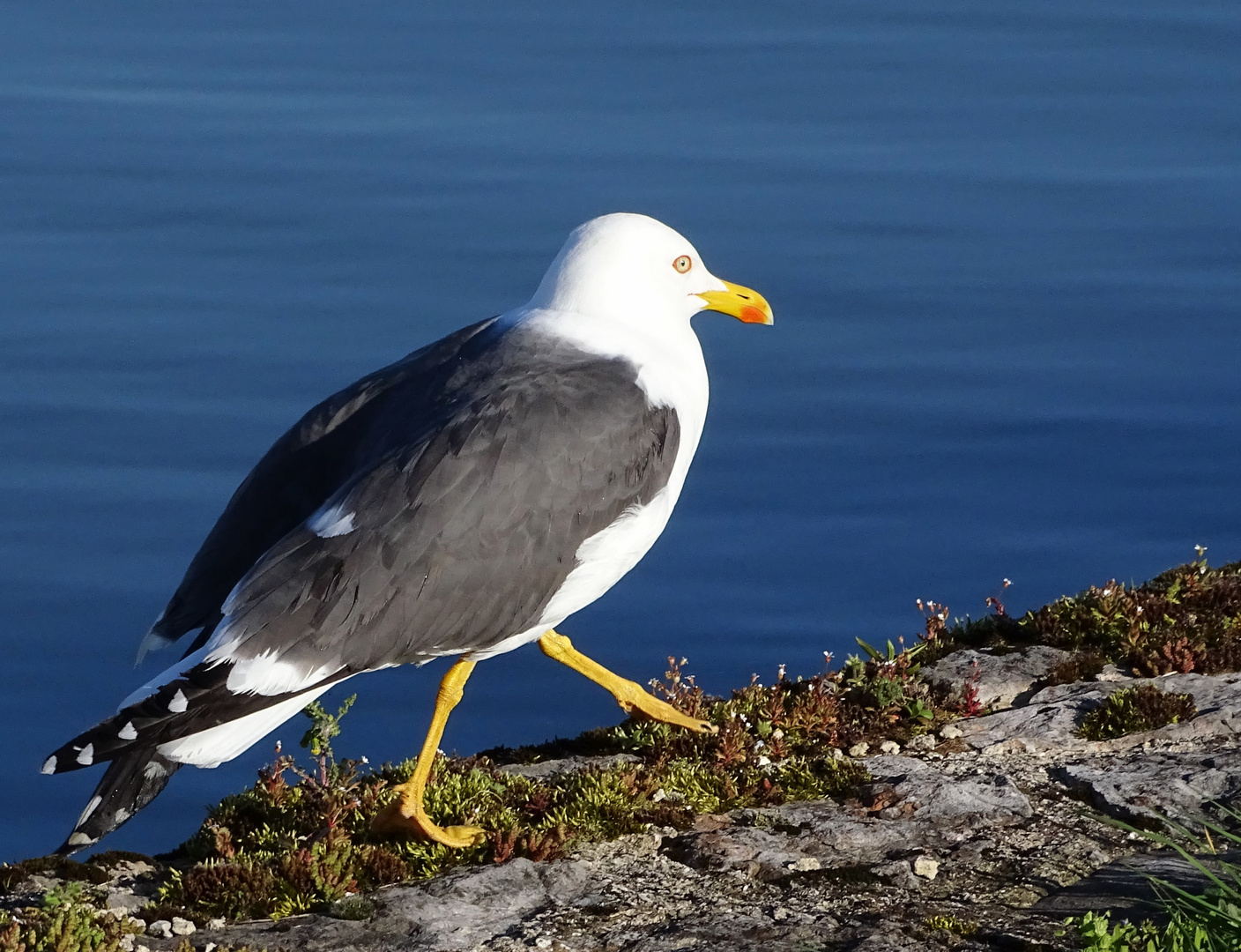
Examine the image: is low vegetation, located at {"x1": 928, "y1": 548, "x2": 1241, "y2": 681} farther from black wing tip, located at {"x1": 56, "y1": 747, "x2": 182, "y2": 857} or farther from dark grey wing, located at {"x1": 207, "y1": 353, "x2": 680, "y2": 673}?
black wing tip, located at {"x1": 56, "y1": 747, "x2": 182, "y2": 857}

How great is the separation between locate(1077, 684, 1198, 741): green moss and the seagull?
1.51 m

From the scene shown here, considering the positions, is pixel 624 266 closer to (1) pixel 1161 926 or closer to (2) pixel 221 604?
(2) pixel 221 604

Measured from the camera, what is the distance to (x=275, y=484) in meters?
6.30

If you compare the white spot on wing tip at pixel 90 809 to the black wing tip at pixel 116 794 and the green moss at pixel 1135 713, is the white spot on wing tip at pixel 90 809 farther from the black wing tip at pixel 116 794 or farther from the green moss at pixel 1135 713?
the green moss at pixel 1135 713

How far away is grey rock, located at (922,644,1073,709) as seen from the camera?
691 centimetres

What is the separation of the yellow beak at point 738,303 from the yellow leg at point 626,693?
63.0 inches

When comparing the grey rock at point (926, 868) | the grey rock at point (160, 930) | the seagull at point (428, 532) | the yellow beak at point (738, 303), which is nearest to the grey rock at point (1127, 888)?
the grey rock at point (926, 868)

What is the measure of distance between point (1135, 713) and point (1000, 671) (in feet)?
2.35

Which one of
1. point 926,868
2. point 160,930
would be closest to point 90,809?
point 160,930

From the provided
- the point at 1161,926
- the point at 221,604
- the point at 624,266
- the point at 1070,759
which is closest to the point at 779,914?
the point at 1161,926

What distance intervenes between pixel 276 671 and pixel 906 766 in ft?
7.61

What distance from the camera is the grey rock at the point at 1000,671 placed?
6.91 metres

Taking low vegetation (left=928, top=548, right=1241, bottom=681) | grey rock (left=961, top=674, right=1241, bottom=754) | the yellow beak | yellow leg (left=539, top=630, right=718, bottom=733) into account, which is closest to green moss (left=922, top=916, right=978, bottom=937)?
grey rock (left=961, top=674, right=1241, bottom=754)

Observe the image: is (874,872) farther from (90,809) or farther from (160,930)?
(90,809)
